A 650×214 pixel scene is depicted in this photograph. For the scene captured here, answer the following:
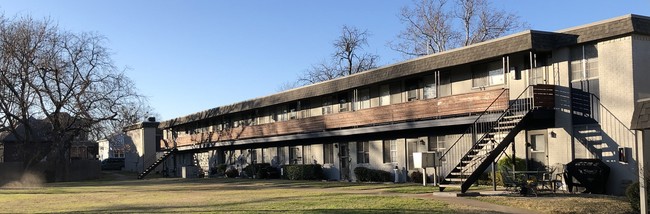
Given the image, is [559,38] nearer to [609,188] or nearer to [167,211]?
[609,188]

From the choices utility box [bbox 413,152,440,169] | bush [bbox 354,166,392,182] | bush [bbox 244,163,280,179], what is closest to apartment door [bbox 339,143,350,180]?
bush [bbox 354,166,392,182]

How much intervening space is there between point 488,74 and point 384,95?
7.38m

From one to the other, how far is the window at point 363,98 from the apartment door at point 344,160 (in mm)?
2598

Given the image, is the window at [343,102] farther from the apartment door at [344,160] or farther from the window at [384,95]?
the window at [384,95]

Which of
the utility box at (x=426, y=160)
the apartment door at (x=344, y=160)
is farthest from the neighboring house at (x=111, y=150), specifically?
the utility box at (x=426, y=160)

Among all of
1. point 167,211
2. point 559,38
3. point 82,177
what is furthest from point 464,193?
point 82,177

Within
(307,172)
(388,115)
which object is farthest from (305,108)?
(388,115)

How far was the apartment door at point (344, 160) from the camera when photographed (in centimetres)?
3276

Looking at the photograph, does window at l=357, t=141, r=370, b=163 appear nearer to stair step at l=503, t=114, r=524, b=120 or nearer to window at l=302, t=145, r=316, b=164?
window at l=302, t=145, r=316, b=164

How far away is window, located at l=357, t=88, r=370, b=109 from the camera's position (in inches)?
1234

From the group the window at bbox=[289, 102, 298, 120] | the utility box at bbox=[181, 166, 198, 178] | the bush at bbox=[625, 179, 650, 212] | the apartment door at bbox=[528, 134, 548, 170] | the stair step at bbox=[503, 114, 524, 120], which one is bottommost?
the utility box at bbox=[181, 166, 198, 178]

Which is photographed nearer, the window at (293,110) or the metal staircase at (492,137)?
the metal staircase at (492,137)

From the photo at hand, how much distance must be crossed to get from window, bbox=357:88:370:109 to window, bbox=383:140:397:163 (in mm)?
2345

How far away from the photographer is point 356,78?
29656 mm
